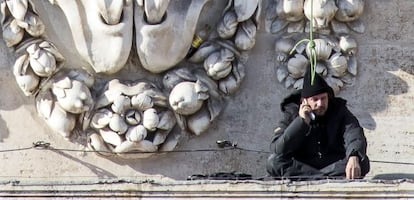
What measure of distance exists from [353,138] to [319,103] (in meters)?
0.27

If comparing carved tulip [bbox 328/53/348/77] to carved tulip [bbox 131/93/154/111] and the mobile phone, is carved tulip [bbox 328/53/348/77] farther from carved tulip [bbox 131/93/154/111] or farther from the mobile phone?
carved tulip [bbox 131/93/154/111]

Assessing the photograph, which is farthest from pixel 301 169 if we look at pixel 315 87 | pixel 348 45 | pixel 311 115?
pixel 348 45

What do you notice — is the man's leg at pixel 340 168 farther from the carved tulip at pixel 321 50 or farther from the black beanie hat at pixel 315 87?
the carved tulip at pixel 321 50

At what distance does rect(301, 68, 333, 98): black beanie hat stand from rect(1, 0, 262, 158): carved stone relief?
0.63 meters

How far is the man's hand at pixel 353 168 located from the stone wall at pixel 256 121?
0.68 meters

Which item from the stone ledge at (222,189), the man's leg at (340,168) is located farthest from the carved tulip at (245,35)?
the stone ledge at (222,189)

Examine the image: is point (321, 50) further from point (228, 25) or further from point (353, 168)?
point (353, 168)

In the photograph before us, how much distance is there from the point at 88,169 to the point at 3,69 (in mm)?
756

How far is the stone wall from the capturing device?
1562 centimetres

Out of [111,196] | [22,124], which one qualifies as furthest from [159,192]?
[22,124]

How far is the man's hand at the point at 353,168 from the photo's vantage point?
14.8 metres

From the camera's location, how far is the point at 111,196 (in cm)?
1487

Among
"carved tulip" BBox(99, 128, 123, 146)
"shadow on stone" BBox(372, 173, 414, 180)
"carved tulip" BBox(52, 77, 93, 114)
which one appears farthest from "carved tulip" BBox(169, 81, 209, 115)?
"shadow on stone" BBox(372, 173, 414, 180)

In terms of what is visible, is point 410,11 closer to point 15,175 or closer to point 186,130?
point 186,130
